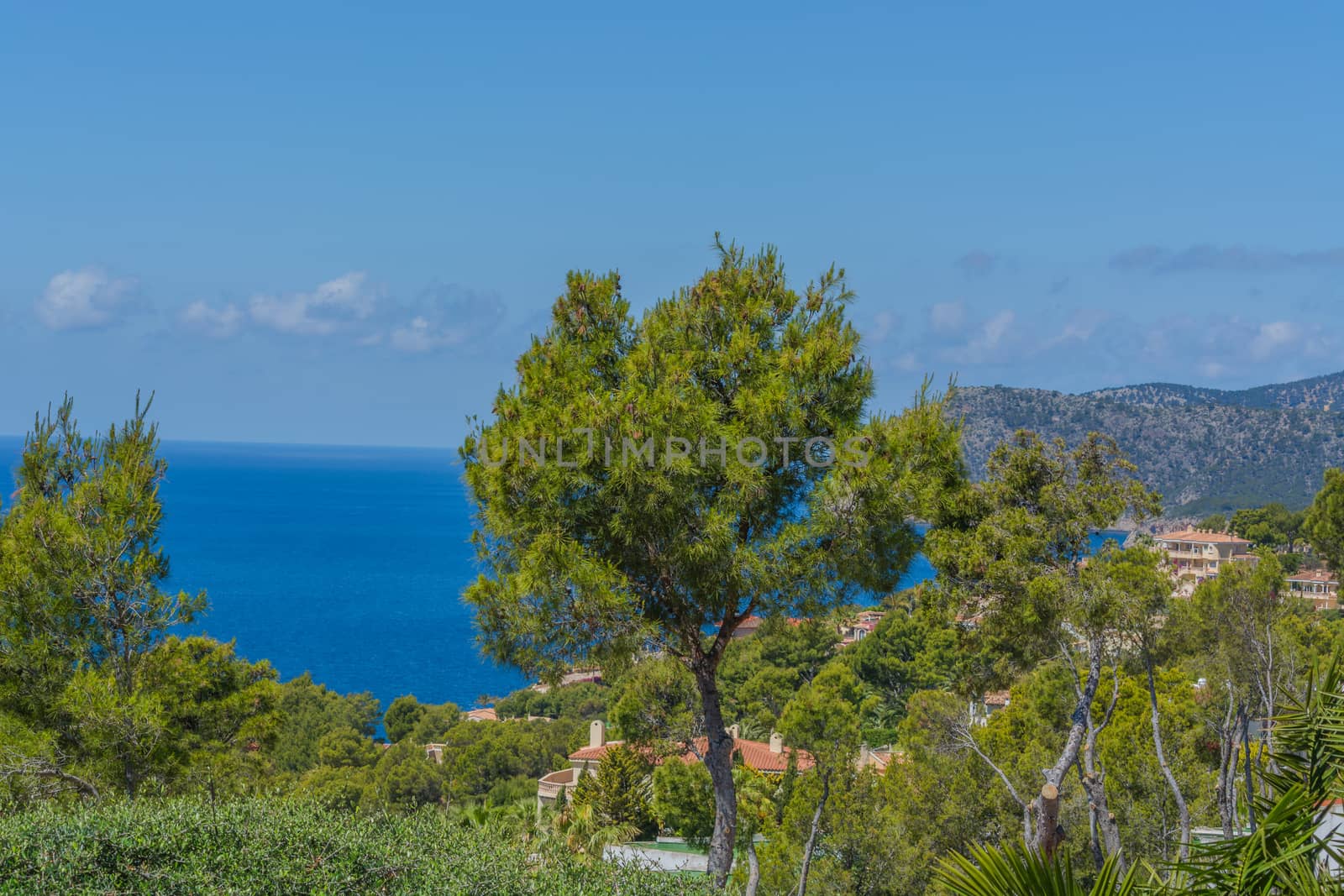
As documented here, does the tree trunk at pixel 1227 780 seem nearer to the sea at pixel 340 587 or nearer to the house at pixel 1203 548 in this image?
the sea at pixel 340 587

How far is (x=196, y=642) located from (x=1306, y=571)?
204 ft

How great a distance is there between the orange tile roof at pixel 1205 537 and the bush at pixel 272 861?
6932 centimetres

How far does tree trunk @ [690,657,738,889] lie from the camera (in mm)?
6844

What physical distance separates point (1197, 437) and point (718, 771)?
129997 mm

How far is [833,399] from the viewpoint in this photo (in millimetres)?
7035

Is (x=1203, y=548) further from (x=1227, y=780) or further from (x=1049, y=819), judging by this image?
(x=1049, y=819)

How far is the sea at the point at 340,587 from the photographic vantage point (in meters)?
68.1

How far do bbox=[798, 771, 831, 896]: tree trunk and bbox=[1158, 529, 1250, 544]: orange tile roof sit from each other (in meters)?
58.7

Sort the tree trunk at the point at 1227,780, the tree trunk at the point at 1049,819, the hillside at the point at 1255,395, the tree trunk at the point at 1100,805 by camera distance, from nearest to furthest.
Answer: the tree trunk at the point at 1049,819
the tree trunk at the point at 1100,805
the tree trunk at the point at 1227,780
the hillside at the point at 1255,395

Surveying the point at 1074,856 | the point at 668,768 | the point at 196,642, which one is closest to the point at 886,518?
the point at 196,642

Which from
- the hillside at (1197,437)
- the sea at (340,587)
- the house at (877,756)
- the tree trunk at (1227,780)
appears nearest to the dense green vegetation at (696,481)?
the sea at (340,587)

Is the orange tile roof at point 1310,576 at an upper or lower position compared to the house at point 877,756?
upper

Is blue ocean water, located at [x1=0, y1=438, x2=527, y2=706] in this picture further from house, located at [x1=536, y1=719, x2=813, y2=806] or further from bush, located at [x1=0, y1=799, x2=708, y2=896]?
bush, located at [x1=0, y1=799, x2=708, y2=896]

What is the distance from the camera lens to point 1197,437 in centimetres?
12119
